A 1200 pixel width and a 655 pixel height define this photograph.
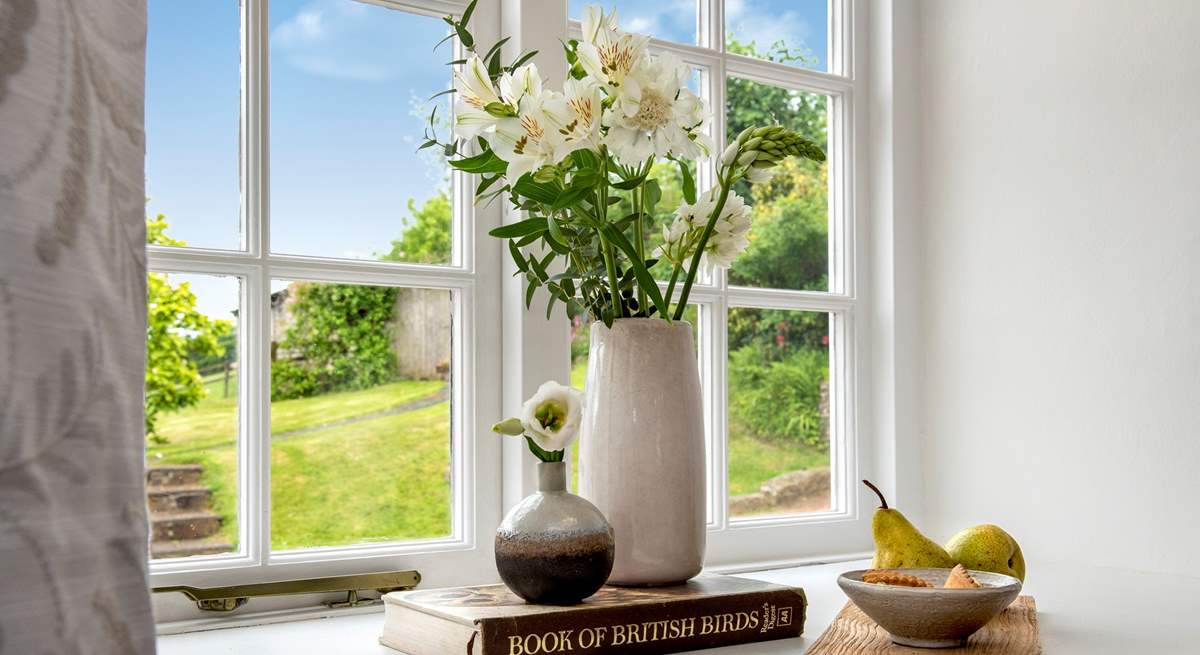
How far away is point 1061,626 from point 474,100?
3.19ft

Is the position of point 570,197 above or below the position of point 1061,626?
above

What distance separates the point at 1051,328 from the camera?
1831 mm

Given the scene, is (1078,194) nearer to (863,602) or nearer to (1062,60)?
(1062,60)

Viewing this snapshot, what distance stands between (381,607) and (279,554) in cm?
16

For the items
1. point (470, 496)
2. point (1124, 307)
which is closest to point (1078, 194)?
point (1124, 307)

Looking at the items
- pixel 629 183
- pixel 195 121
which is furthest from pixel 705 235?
pixel 195 121

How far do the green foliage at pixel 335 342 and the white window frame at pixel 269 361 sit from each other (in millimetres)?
74

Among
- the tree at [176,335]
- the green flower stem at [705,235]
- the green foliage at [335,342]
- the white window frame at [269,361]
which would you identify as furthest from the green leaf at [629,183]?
the tree at [176,335]

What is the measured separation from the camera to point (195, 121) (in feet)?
4.75

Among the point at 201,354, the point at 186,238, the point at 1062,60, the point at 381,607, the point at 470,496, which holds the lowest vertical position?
the point at 381,607

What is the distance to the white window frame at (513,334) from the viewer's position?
1.42 meters

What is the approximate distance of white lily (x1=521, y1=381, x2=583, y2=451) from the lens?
1.17 metres

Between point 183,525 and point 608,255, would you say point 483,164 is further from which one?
point 183,525

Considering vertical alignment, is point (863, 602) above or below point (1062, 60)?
below
